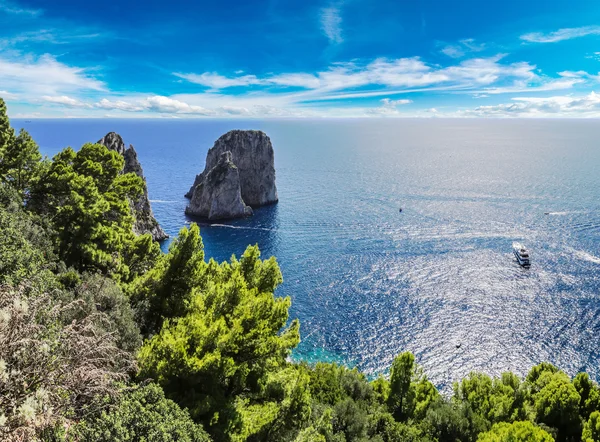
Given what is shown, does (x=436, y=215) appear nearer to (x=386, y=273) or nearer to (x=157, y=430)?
(x=386, y=273)

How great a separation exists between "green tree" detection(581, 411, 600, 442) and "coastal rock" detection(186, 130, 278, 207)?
106 m

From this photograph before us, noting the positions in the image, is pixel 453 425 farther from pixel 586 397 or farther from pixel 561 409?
pixel 586 397

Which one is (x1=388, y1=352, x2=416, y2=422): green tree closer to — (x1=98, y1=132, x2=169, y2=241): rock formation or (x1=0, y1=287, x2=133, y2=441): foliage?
(x1=0, y1=287, x2=133, y2=441): foliage

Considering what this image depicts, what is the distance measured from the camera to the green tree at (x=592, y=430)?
89.6 ft

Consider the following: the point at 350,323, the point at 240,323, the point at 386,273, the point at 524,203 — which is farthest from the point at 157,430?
the point at 524,203

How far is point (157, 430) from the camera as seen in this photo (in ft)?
40.5

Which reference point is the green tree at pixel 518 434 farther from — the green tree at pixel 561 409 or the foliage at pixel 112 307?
the foliage at pixel 112 307

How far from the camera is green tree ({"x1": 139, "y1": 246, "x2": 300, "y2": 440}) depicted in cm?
1664

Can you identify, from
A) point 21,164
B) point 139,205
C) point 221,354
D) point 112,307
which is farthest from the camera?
point 139,205

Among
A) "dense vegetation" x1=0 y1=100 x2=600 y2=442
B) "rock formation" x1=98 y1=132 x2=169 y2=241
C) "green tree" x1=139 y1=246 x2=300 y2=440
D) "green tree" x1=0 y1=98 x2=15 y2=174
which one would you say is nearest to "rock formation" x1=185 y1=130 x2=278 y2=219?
"rock formation" x1=98 y1=132 x2=169 y2=241

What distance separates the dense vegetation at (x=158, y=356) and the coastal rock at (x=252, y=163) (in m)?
89.2

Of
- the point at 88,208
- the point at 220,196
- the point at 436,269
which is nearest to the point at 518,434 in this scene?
the point at 88,208

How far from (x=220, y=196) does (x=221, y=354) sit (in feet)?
315

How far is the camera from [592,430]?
28.2m
